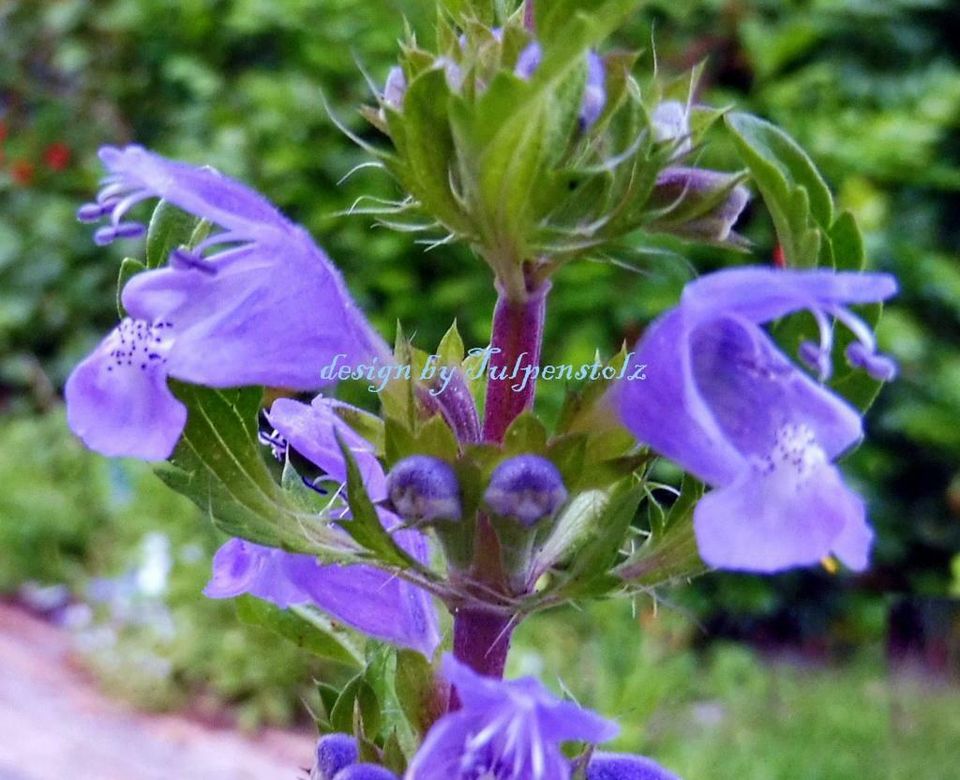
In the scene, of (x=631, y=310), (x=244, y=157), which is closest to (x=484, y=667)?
(x=631, y=310)

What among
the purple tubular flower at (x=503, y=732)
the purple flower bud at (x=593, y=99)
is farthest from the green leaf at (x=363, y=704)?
the purple flower bud at (x=593, y=99)

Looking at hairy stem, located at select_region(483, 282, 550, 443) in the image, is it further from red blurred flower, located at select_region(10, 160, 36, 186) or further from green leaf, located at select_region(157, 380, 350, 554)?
red blurred flower, located at select_region(10, 160, 36, 186)

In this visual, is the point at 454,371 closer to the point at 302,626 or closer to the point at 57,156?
the point at 302,626

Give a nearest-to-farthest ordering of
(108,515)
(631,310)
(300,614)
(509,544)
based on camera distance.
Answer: (509,544)
(300,614)
(631,310)
(108,515)

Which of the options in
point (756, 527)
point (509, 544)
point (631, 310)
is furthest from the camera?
point (631, 310)

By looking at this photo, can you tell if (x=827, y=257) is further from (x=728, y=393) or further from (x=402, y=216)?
(x=402, y=216)

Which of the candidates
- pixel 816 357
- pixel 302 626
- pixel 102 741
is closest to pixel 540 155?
pixel 816 357
